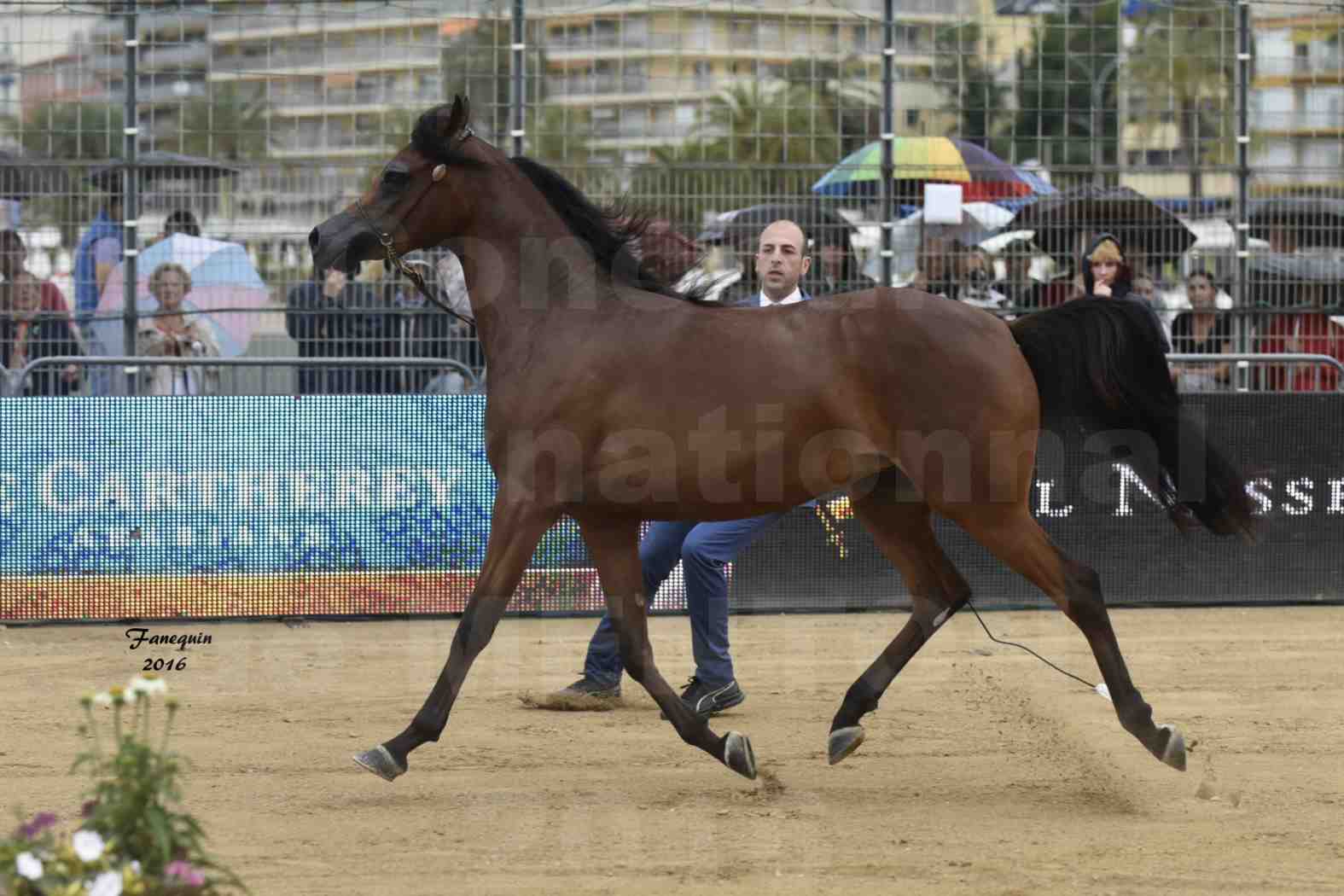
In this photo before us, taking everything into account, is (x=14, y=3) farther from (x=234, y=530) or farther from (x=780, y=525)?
(x=780, y=525)

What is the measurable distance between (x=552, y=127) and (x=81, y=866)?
7033mm

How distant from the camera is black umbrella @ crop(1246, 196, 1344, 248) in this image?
32.6ft

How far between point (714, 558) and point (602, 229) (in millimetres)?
1446

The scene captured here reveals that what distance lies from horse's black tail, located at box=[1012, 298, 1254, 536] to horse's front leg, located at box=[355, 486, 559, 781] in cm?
173

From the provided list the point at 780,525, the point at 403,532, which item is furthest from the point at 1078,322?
the point at 403,532

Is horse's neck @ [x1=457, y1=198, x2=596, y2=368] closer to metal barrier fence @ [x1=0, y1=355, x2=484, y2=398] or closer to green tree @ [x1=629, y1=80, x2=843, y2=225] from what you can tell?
metal barrier fence @ [x1=0, y1=355, x2=484, y2=398]

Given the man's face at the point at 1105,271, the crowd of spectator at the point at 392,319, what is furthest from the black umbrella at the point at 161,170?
the man's face at the point at 1105,271

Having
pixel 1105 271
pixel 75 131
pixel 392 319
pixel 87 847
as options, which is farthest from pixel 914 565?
pixel 75 131

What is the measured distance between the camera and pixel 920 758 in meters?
5.82

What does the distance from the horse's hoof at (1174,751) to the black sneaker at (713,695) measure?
1.85 m

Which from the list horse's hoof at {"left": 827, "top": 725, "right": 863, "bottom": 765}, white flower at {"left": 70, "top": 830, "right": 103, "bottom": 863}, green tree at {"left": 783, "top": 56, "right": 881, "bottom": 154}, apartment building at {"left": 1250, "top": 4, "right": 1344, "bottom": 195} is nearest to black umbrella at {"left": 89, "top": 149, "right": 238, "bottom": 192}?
green tree at {"left": 783, "top": 56, "right": 881, "bottom": 154}

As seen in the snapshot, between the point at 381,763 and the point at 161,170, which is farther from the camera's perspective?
the point at 161,170

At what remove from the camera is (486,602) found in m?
5.34

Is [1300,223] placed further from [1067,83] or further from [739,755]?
[739,755]
